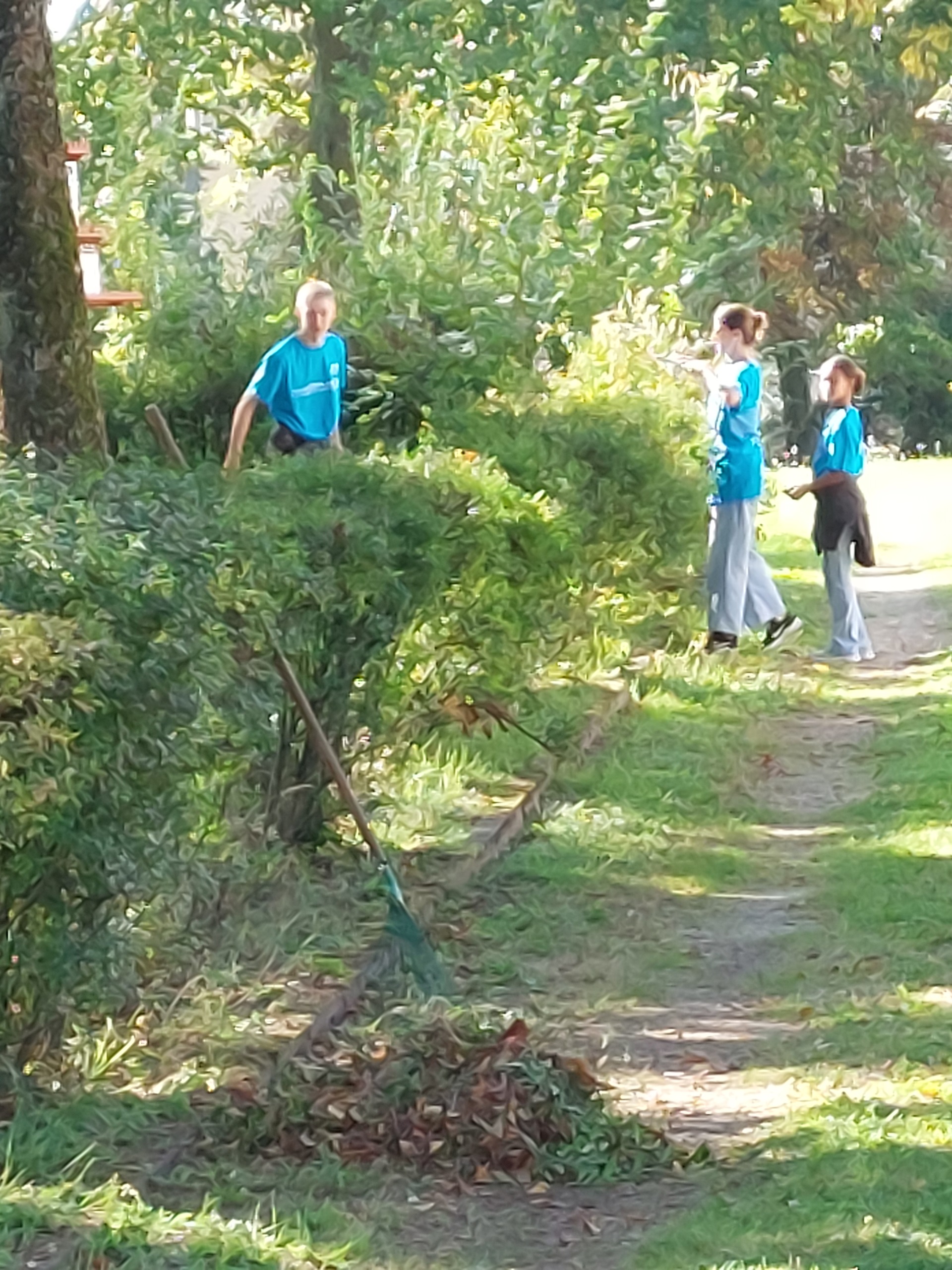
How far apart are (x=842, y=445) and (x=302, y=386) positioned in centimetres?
440

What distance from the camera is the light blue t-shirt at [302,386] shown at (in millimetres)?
9688

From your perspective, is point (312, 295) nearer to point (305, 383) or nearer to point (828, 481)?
point (305, 383)

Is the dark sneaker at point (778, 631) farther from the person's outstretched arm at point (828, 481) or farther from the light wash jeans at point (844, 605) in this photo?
the person's outstretched arm at point (828, 481)

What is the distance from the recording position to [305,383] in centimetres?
977

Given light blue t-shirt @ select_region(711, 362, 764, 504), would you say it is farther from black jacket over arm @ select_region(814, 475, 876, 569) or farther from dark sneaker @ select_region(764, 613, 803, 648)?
dark sneaker @ select_region(764, 613, 803, 648)

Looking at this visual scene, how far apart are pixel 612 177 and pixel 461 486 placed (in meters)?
9.21

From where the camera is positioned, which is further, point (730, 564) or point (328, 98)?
point (328, 98)

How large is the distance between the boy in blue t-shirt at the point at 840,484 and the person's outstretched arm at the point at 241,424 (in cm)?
436

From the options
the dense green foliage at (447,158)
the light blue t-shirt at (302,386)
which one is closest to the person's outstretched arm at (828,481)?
the dense green foliage at (447,158)

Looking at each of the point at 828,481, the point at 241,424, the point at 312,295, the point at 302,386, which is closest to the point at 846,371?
the point at 828,481

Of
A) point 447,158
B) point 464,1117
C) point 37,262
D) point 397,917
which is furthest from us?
point 447,158

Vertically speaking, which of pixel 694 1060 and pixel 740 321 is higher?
pixel 740 321

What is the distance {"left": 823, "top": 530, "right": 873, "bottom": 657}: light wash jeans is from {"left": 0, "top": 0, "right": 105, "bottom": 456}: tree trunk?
627cm

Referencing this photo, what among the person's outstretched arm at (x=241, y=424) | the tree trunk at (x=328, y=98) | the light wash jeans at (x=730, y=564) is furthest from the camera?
the tree trunk at (x=328, y=98)
